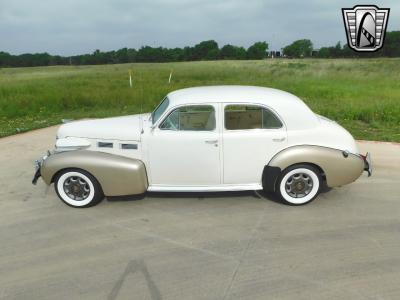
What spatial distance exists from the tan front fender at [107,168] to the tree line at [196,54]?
6671 cm

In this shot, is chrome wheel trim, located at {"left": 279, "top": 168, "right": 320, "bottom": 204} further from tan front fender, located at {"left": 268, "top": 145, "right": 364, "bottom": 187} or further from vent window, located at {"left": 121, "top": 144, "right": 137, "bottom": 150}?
vent window, located at {"left": 121, "top": 144, "right": 137, "bottom": 150}

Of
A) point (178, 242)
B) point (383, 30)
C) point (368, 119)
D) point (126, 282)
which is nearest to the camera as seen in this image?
point (126, 282)

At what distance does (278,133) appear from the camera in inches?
174

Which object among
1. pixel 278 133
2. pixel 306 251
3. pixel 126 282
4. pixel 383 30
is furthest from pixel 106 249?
pixel 383 30

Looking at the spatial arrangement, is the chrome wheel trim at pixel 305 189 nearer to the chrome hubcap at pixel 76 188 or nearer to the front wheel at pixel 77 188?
the front wheel at pixel 77 188

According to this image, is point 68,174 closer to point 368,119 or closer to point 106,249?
point 106,249

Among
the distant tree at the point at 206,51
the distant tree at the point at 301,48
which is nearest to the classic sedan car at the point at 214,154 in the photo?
the distant tree at the point at 206,51

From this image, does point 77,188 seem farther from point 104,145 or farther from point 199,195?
point 199,195

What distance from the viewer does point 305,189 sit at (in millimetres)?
4547

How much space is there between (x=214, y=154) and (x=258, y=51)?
101575mm

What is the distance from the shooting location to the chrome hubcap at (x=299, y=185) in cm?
452

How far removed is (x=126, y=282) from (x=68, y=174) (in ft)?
6.37

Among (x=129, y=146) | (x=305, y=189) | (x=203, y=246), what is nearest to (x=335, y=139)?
(x=305, y=189)

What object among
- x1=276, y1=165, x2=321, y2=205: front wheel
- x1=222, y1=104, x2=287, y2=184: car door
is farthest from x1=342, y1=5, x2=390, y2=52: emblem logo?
x1=276, y1=165, x2=321, y2=205: front wheel
